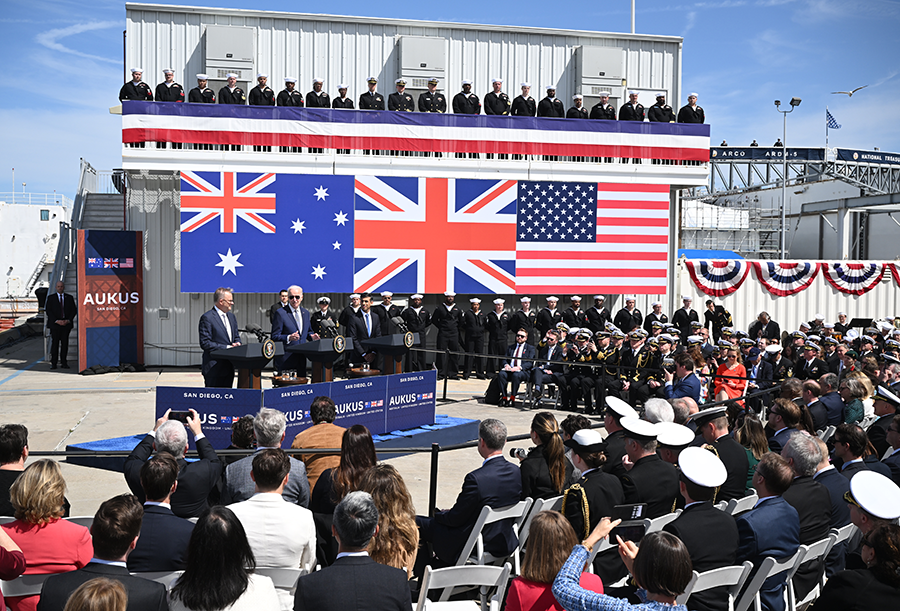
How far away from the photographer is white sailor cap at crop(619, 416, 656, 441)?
478cm

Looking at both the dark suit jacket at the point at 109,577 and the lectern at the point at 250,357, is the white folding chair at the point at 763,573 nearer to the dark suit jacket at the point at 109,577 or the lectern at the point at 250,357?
the dark suit jacket at the point at 109,577

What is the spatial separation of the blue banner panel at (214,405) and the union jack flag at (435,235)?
8.51 meters

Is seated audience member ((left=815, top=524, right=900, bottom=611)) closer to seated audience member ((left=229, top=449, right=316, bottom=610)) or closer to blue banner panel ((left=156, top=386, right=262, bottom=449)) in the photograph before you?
seated audience member ((left=229, top=449, right=316, bottom=610))

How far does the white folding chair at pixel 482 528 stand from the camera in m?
4.60

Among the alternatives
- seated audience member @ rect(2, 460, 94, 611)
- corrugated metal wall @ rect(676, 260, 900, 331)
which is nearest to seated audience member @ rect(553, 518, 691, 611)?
seated audience member @ rect(2, 460, 94, 611)

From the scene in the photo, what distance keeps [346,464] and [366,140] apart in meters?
12.5

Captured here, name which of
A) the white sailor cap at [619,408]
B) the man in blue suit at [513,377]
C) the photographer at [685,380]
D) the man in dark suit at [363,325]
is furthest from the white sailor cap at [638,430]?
the man in dark suit at [363,325]

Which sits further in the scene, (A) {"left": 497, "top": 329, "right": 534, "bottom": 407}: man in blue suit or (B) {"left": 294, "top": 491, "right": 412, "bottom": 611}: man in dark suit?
(A) {"left": 497, "top": 329, "right": 534, "bottom": 407}: man in blue suit

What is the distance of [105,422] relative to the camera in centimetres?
1065

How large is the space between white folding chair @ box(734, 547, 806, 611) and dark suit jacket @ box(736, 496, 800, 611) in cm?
6

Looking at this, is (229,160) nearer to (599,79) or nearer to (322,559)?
(599,79)

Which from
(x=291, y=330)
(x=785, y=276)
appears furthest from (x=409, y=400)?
(x=785, y=276)

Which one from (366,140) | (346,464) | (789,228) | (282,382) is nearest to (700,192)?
(789,228)

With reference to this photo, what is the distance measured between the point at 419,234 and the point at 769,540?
13.0 metres
